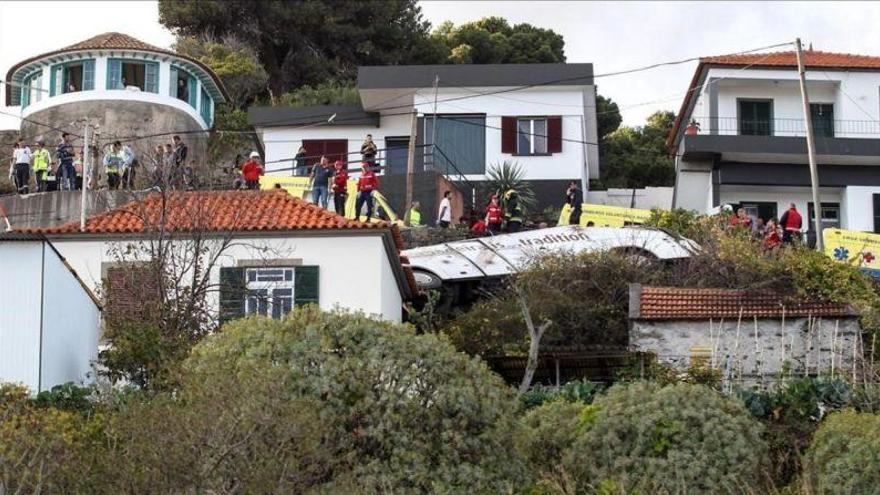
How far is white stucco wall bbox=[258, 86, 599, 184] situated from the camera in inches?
1960

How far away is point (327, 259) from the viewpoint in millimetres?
32469

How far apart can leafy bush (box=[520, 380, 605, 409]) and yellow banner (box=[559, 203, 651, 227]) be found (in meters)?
15.4

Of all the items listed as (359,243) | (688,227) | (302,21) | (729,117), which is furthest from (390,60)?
(359,243)

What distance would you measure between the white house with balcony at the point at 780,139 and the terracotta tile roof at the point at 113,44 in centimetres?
1649

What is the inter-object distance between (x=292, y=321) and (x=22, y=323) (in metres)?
5.69

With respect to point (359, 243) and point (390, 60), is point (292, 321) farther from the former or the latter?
point (390, 60)

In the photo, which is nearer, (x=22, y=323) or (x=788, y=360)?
(x=22, y=323)

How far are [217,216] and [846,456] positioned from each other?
15289mm

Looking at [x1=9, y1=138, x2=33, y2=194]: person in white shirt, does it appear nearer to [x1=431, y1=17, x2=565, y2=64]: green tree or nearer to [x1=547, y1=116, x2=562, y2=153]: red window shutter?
[x1=547, y1=116, x2=562, y2=153]: red window shutter

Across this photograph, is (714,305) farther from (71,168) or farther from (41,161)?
(41,161)

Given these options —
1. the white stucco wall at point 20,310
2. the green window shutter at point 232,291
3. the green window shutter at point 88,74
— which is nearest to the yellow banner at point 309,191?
the green window shutter at point 232,291

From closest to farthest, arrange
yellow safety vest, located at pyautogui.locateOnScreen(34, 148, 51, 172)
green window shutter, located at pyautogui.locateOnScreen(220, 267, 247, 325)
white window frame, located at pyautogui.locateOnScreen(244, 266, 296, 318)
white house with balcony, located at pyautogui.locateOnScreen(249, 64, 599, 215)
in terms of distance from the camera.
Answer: green window shutter, located at pyautogui.locateOnScreen(220, 267, 247, 325), white window frame, located at pyautogui.locateOnScreen(244, 266, 296, 318), yellow safety vest, located at pyautogui.locateOnScreen(34, 148, 51, 172), white house with balcony, located at pyautogui.locateOnScreen(249, 64, 599, 215)

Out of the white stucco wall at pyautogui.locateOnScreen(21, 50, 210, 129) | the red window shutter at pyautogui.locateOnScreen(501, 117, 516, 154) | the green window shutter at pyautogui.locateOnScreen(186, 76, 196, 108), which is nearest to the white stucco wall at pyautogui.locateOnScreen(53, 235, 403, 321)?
the red window shutter at pyautogui.locateOnScreen(501, 117, 516, 154)

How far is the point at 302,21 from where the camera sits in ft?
221
